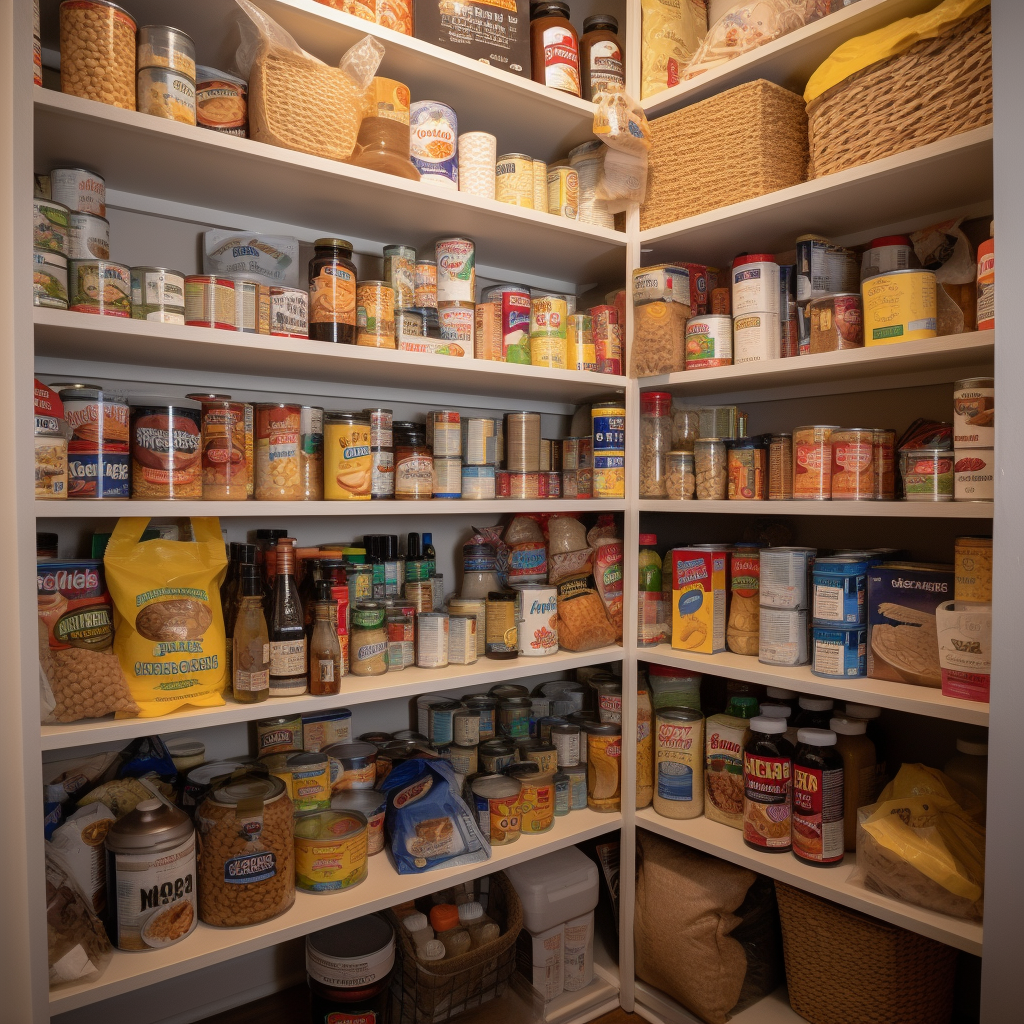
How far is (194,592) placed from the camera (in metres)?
1.29

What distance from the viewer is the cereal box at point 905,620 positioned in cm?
135

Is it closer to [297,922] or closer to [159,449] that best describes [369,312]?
[159,449]

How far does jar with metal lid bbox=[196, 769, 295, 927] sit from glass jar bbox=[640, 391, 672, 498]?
3.47ft

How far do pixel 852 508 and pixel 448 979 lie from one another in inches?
47.3

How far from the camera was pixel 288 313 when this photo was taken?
1.35m

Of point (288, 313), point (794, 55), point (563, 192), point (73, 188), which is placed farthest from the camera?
point (563, 192)

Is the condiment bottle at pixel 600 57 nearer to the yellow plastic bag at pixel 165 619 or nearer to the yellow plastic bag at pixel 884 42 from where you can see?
the yellow plastic bag at pixel 884 42

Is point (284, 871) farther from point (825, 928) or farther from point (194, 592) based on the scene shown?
point (825, 928)

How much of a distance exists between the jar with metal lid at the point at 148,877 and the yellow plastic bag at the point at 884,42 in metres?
1.80

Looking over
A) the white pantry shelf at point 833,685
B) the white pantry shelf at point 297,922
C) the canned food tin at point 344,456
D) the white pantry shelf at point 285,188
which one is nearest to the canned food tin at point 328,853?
the white pantry shelf at point 297,922

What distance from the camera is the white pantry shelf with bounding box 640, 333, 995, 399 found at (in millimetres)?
1256

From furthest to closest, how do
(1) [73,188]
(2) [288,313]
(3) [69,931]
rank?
(2) [288,313]
(1) [73,188]
(3) [69,931]

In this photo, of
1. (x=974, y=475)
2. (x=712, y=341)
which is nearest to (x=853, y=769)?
(x=974, y=475)

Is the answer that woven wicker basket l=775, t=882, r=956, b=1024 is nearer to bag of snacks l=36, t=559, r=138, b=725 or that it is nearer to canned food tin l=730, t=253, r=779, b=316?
canned food tin l=730, t=253, r=779, b=316
